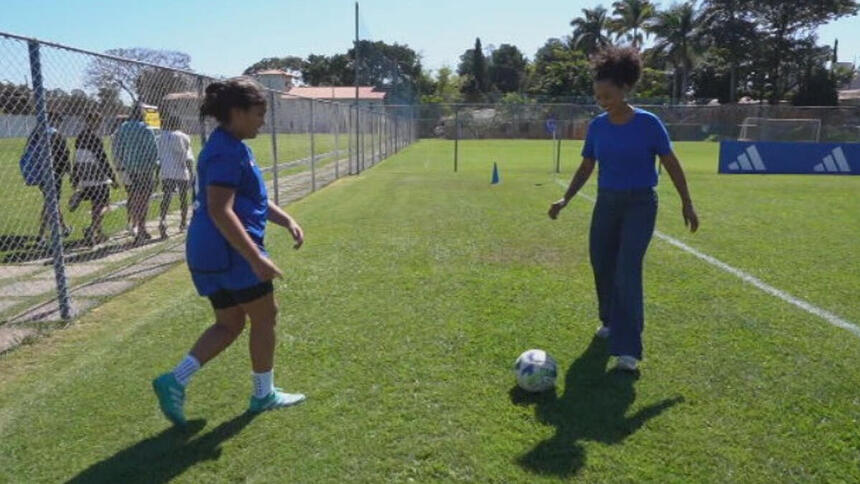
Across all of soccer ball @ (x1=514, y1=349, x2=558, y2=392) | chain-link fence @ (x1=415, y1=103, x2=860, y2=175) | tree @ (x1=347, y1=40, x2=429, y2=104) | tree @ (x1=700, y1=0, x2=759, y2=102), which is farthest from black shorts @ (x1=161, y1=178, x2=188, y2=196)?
tree @ (x1=700, y1=0, x2=759, y2=102)

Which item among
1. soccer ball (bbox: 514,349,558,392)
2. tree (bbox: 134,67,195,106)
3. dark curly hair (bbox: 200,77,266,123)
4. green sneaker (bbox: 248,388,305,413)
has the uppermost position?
tree (bbox: 134,67,195,106)

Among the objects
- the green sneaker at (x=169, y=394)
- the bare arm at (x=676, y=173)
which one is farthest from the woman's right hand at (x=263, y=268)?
the bare arm at (x=676, y=173)

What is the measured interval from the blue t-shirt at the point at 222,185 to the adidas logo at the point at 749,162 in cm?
2049

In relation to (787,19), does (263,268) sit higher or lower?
lower

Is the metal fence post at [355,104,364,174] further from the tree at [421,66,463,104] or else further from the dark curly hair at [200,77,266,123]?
the tree at [421,66,463,104]

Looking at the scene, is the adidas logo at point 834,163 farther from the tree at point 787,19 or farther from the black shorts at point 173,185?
the tree at point 787,19

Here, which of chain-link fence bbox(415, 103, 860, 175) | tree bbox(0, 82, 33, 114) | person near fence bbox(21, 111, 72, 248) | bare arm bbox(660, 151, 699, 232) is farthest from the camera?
chain-link fence bbox(415, 103, 860, 175)

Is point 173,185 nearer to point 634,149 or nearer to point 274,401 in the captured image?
point 274,401

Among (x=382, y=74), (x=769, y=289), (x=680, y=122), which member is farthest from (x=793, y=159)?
(x=382, y=74)

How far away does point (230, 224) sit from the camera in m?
2.94

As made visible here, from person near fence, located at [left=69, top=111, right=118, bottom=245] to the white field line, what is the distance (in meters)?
7.50

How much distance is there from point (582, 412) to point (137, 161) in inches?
288

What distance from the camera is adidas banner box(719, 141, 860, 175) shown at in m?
20.5

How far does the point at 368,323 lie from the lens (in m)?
5.14
